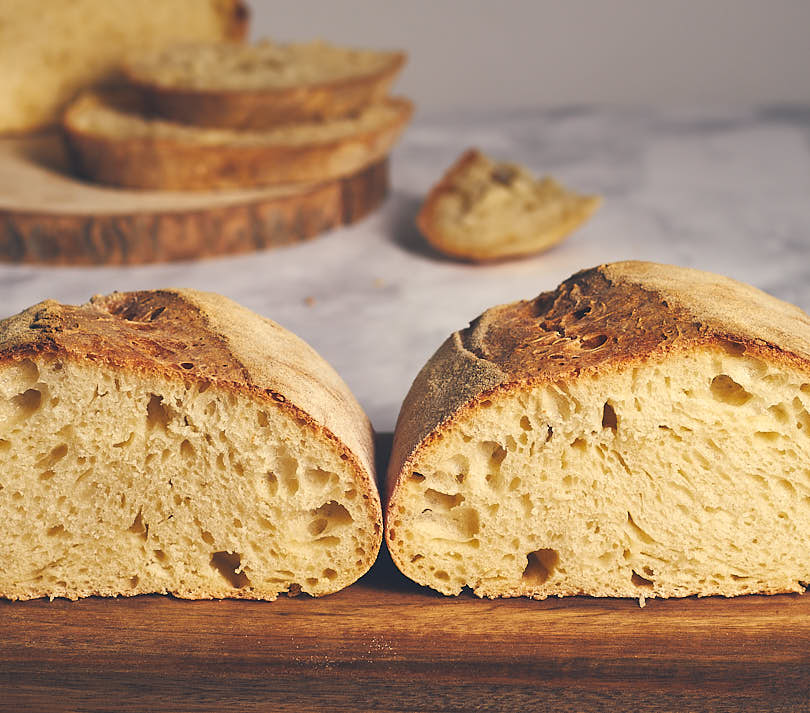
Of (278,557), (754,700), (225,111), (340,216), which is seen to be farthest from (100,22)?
(754,700)

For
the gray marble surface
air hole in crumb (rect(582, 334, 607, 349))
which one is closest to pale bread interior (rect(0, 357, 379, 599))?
air hole in crumb (rect(582, 334, 607, 349))

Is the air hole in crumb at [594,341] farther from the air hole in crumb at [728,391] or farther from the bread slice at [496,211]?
the bread slice at [496,211]

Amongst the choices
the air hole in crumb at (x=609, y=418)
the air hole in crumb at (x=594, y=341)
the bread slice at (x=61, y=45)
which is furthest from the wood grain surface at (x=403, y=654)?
the bread slice at (x=61, y=45)

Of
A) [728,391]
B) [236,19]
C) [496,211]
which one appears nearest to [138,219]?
[496,211]

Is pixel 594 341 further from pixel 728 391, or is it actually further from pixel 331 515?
pixel 331 515

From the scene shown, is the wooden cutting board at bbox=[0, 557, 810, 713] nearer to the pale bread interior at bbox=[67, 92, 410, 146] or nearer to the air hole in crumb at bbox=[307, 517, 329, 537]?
the air hole in crumb at bbox=[307, 517, 329, 537]
